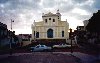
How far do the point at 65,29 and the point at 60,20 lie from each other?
14.8 feet

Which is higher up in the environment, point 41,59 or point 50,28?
point 50,28

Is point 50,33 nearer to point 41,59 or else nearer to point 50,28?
point 50,28

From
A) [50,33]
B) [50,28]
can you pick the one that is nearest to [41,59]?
[50,33]

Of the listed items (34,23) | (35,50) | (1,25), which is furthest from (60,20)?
(35,50)

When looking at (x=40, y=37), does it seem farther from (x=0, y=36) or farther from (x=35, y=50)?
(x=35, y=50)

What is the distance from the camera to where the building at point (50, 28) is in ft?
297

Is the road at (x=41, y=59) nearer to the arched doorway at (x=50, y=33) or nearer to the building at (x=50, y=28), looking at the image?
the building at (x=50, y=28)

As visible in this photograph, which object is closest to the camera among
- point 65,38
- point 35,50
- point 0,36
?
point 35,50

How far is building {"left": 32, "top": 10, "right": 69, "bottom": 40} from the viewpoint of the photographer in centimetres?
9038

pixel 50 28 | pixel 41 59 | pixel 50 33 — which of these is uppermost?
pixel 50 28

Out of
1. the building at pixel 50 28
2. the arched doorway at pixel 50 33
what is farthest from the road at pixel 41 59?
the arched doorway at pixel 50 33

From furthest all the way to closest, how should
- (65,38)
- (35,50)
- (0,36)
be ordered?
(65,38)
(0,36)
(35,50)

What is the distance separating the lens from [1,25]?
70875 millimetres

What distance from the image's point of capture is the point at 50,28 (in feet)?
301
